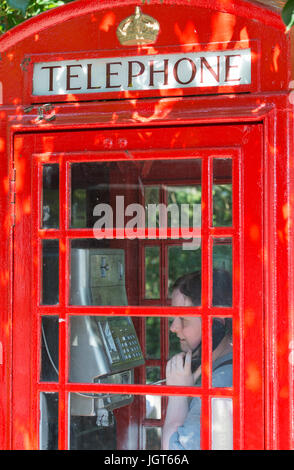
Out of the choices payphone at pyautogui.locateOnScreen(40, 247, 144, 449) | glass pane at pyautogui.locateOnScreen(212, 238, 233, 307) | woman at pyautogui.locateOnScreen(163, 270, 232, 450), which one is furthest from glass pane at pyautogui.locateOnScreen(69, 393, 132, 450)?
glass pane at pyautogui.locateOnScreen(212, 238, 233, 307)

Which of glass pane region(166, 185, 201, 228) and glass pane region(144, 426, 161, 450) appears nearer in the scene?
glass pane region(166, 185, 201, 228)

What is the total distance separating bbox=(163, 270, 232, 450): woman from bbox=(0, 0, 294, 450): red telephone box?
0.02 metres

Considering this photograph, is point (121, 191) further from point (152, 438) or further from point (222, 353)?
point (152, 438)

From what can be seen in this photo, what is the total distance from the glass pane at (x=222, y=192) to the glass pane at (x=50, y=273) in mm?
621

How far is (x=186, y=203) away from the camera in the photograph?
8.90 feet

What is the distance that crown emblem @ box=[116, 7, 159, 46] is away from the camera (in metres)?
2.54

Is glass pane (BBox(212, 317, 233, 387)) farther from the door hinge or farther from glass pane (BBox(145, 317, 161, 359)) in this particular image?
the door hinge

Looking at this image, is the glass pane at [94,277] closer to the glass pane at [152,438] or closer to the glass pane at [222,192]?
the glass pane at [222,192]

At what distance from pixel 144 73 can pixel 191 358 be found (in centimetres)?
108

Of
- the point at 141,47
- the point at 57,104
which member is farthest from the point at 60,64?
the point at 141,47

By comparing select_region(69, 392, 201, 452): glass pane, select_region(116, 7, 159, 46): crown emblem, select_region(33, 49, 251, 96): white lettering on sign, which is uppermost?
select_region(116, 7, 159, 46): crown emblem

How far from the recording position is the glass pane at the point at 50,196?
2670mm

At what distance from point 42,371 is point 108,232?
0.59 meters
